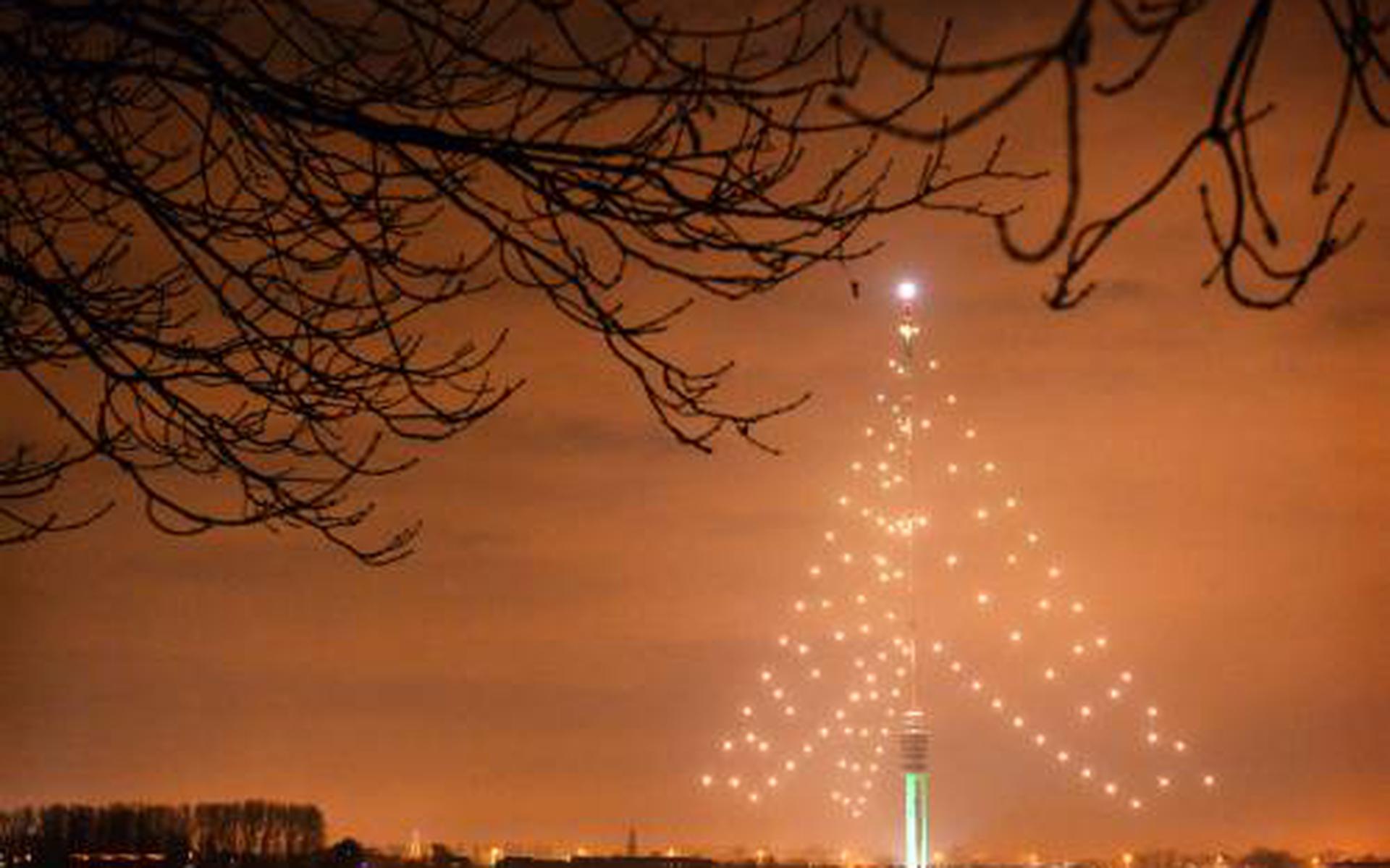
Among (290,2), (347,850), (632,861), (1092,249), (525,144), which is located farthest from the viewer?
(632,861)

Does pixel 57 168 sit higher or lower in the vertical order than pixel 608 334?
higher

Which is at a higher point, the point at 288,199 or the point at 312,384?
the point at 288,199

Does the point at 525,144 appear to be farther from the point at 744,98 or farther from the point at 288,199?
the point at 288,199

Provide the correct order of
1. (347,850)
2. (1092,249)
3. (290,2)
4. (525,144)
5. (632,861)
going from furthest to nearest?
(632,861)
(347,850)
(290,2)
(525,144)
(1092,249)

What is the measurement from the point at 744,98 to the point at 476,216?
0.76 metres

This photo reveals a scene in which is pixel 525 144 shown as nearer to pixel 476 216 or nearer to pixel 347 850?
pixel 476 216

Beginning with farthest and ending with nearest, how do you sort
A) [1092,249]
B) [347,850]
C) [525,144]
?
[347,850], [525,144], [1092,249]

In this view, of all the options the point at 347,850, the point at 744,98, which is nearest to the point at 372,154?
the point at 744,98

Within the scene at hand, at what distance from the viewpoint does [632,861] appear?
101 m

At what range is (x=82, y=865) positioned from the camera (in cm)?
6944

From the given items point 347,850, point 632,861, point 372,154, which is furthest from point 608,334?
point 632,861

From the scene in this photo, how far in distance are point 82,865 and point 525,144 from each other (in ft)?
230

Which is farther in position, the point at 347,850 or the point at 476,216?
the point at 347,850

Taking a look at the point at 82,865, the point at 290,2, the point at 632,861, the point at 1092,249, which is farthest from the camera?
the point at 632,861
